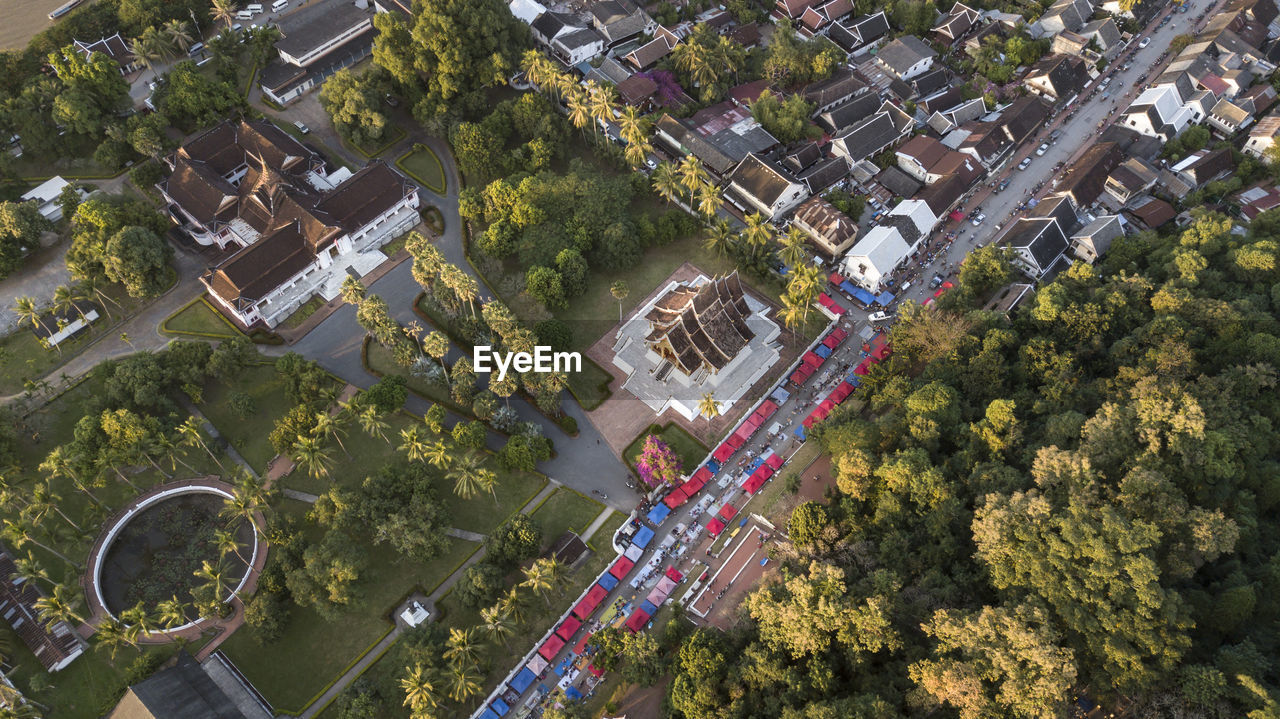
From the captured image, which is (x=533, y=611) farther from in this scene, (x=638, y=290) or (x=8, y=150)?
(x=8, y=150)

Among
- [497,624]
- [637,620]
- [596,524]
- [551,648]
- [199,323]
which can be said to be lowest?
[637,620]

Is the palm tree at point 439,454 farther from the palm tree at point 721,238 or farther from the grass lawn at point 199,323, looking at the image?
the palm tree at point 721,238

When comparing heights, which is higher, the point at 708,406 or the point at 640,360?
the point at 708,406

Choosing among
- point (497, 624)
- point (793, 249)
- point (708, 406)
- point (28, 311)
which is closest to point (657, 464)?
point (708, 406)

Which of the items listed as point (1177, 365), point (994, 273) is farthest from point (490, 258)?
point (1177, 365)

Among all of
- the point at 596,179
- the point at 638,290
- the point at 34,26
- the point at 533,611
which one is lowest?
the point at 533,611

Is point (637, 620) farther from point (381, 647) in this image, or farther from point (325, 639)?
point (325, 639)

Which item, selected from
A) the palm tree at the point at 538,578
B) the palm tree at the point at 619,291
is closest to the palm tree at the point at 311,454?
the palm tree at the point at 538,578
